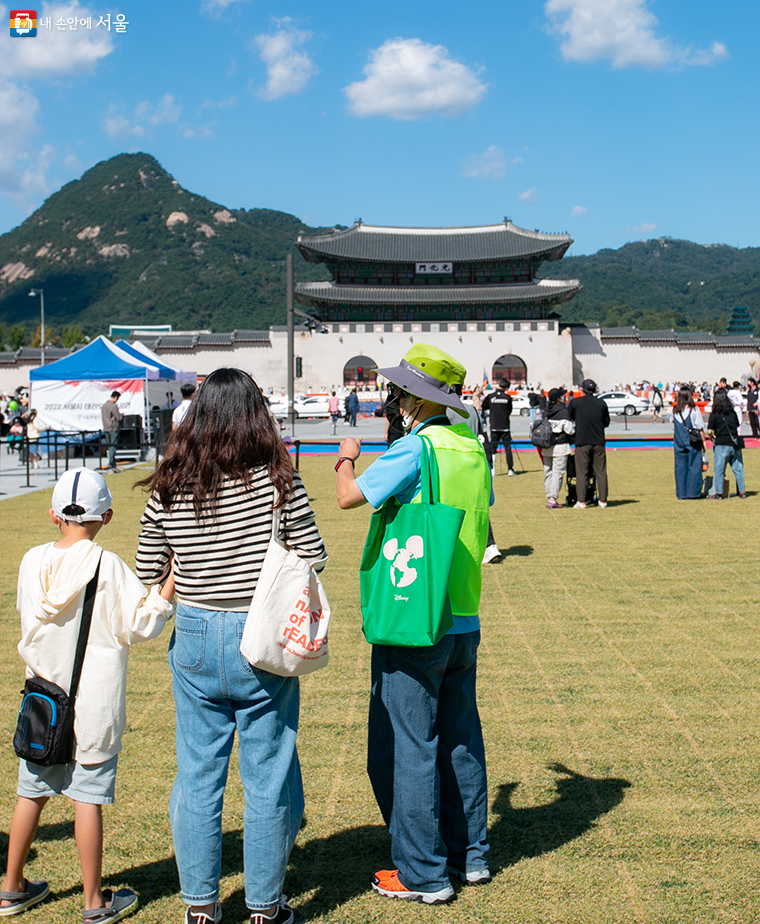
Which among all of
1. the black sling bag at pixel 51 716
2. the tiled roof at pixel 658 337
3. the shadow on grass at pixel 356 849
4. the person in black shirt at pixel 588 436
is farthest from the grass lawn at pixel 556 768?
the tiled roof at pixel 658 337

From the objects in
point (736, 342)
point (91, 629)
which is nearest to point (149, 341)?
point (736, 342)

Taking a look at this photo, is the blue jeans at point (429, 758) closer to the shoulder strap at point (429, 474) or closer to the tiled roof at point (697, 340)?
the shoulder strap at point (429, 474)

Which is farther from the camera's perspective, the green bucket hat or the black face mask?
the black face mask

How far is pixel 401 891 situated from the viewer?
109 inches

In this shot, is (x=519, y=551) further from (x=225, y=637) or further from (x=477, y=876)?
(x=225, y=637)

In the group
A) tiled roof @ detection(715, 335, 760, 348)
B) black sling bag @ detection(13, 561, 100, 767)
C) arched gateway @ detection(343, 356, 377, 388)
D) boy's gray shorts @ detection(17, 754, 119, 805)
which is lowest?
boy's gray shorts @ detection(17, 754, 119, 805)

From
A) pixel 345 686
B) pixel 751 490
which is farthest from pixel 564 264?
pixel 345 686

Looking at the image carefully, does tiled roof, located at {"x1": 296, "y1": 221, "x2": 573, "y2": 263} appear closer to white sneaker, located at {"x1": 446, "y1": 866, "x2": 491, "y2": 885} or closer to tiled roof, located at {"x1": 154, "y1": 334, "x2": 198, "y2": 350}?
tiled roof, located at {"x1": 154, "y1": 334, "x2": 198, "y2": 350}

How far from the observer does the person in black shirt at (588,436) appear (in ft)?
35.3

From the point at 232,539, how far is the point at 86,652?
0.60 metres

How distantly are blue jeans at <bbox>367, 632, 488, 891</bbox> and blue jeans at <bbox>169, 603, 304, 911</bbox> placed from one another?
0.36 meters

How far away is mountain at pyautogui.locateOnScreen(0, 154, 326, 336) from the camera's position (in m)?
104

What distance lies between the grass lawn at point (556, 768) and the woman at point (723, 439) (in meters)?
3.94

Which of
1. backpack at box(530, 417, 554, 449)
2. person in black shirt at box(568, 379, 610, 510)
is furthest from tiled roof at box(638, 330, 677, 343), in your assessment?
backpack at box(530, 417, 554, 449)
